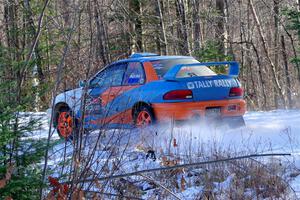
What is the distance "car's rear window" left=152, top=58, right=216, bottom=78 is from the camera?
33.8 ft

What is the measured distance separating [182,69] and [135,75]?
0.90 m

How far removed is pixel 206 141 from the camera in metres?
9.15

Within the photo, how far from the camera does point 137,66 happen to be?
1084cm

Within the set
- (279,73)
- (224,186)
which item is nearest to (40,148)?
(224,186)

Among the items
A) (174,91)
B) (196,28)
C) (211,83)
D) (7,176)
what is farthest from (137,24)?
(7,176)

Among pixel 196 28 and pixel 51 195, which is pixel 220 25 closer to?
pixel 196 28

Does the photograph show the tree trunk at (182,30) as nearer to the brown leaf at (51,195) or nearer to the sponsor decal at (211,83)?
the sponsor decal at (211,83)

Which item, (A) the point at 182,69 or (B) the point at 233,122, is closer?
(A) the point at 182,69

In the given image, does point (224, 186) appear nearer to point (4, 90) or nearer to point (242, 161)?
point (242, 161)

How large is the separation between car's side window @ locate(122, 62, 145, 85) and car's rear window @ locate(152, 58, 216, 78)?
26 centimetres

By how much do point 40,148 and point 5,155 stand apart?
0.28 meters

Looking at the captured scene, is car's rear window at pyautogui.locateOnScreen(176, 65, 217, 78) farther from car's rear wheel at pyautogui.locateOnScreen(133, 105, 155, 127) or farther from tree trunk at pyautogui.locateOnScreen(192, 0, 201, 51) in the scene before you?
tree trunk at pyautogui.locateOnScreen(192, 0, 201, 51)

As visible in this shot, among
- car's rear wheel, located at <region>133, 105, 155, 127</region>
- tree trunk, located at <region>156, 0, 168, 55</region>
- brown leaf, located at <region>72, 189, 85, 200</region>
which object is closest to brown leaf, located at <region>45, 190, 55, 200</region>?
brown leaf, located at <region>72, 189, 85, 200</region>

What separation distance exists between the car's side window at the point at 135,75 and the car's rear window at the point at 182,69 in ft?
0.86
